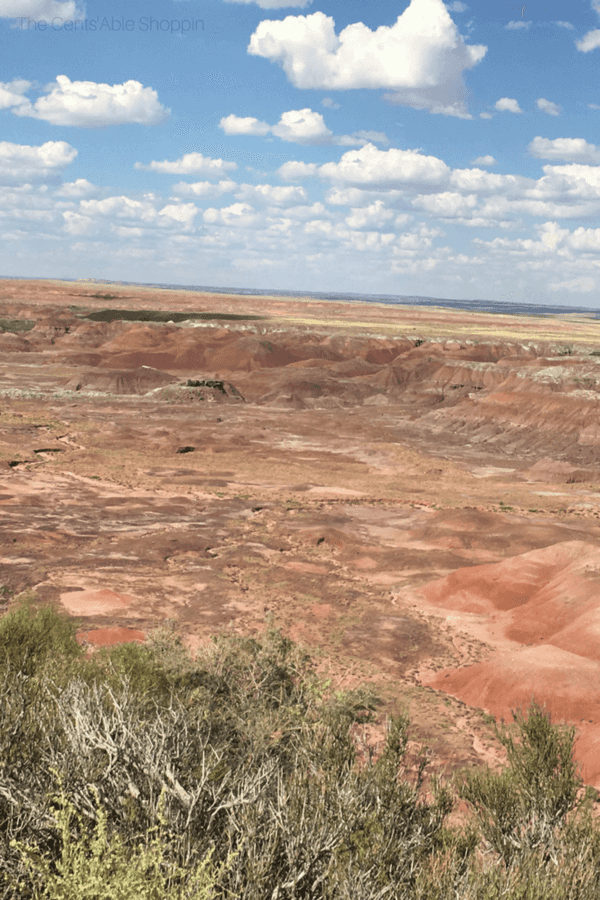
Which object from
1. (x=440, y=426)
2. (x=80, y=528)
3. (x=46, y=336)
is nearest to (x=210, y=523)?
(x=80, y=528)

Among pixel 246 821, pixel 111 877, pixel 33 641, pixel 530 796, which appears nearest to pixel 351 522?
pixel 33 641

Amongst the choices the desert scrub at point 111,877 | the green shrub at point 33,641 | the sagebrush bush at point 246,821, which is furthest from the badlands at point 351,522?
the desert scrub at point 111,877

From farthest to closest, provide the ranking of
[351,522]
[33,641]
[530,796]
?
[351,522]
[33,641]
[530,796]

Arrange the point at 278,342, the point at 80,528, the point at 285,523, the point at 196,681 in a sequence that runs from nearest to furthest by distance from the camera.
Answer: the point at 196,681, the point at 80,528, the point at 285,523, the point at 278,342

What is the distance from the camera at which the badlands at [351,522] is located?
72.2 feet

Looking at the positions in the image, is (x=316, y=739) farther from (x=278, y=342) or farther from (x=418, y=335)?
(x=418, y=335)

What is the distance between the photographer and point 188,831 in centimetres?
737

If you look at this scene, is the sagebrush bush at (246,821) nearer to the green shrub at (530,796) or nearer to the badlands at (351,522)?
the green shrub at (530,796)

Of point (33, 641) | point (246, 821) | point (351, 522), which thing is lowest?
point (351, 522)

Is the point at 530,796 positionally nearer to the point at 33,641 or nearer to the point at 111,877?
the point at 111,877

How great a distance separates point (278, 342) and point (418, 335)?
31973 mm

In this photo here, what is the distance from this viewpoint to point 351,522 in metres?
39.4

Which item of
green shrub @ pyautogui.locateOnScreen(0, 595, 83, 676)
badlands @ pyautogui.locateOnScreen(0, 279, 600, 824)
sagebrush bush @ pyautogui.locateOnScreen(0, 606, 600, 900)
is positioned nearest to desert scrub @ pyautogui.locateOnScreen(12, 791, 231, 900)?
sagebrush bush @ pyautogui.locateOnScreen(0, 606, 600, 900)

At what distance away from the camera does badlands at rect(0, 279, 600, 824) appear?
22016 millimetres
